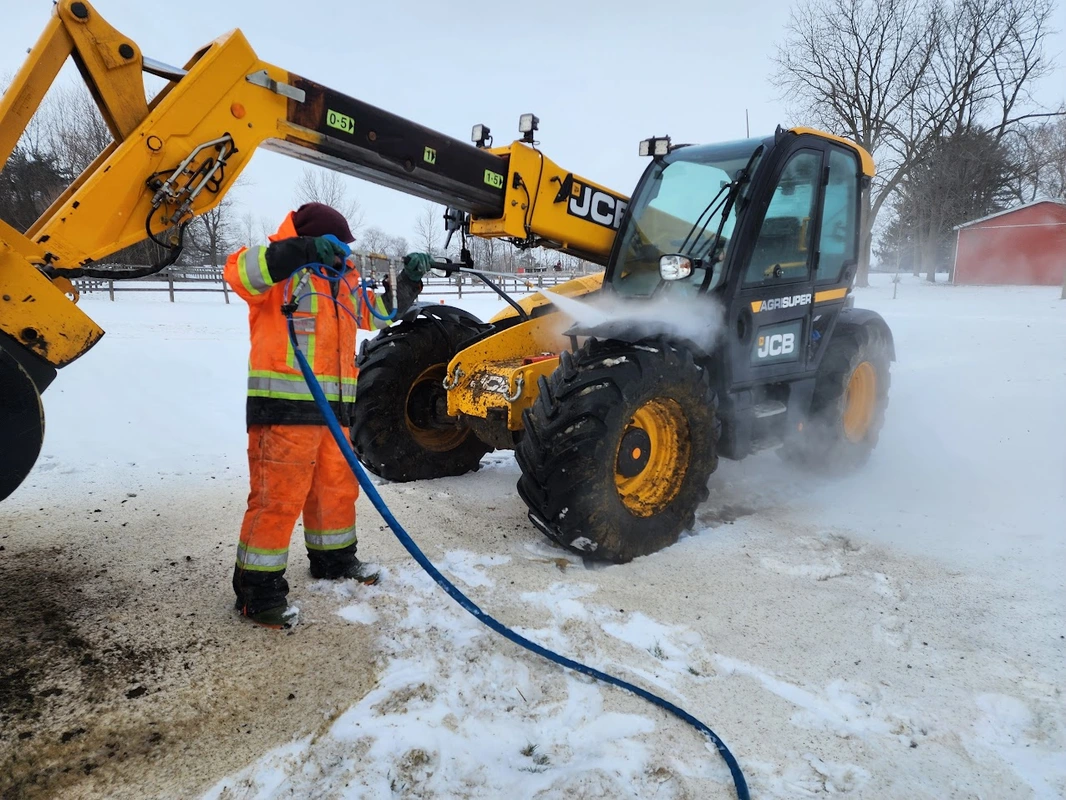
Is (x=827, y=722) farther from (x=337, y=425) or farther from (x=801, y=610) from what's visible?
(x=337, y=425)

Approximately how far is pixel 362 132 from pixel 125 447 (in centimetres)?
370

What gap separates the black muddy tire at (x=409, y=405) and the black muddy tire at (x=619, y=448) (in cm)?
119

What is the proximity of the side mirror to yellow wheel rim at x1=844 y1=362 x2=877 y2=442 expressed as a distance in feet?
8.35

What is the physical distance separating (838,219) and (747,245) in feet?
4.35

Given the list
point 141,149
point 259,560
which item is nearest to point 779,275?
point 259,560

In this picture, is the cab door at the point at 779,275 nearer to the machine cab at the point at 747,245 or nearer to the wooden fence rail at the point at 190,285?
the machine cab at the point at 747,245

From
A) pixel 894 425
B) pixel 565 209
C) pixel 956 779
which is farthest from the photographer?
pixel 894 425

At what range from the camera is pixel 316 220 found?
3.31 metres

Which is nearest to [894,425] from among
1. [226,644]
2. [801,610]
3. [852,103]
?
[801,610]

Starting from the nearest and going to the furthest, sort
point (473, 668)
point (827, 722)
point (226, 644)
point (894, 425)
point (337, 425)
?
point (827, 722)
point (473, 668)
point (226, 644)
point (337, 425)
point (894, 425)

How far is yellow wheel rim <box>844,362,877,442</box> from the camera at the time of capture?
5.72 meters

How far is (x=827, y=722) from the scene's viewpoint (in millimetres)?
2480

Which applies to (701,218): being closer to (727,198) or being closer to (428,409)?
(727,198)

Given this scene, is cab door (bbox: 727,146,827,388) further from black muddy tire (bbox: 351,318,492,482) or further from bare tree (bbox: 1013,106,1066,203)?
bare tree (bbox: 1013,106,1066,203)
